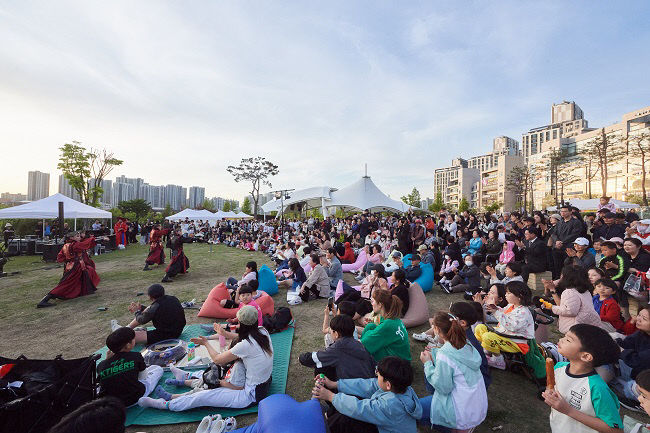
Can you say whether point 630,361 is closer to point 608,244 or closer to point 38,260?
point 608,244

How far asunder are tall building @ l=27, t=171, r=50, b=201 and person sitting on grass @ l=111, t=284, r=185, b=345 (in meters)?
129

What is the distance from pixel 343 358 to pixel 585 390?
1.73m

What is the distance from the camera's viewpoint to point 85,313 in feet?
19.4

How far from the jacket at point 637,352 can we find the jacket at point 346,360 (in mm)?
2675

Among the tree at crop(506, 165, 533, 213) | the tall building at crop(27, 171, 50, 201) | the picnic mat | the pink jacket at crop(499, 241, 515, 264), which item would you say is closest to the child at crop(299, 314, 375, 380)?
the picnic mat

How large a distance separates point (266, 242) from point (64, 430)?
16094 mm

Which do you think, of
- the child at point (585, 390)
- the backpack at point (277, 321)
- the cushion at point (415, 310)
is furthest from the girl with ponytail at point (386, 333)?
the backpack at point (277, 321)

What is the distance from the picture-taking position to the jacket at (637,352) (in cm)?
289

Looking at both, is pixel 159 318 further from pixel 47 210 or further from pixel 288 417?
pixel 47 210

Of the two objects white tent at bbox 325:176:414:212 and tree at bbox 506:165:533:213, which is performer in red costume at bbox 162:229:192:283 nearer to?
white tent at bbox 325:176:414:212

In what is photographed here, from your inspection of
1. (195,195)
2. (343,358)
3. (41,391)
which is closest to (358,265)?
(343,358)

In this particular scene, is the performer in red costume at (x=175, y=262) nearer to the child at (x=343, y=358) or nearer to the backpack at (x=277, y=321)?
the backpack at (x=277, y=321)

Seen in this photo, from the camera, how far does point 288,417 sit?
2.12 meters

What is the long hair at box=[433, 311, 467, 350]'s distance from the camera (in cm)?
234
